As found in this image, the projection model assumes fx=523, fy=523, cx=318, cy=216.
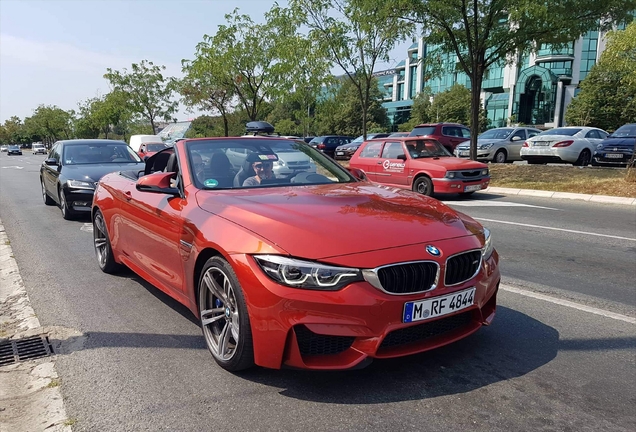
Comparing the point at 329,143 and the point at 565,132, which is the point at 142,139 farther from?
the point at 565,132

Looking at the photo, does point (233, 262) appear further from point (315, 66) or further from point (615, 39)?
point (315, 66)

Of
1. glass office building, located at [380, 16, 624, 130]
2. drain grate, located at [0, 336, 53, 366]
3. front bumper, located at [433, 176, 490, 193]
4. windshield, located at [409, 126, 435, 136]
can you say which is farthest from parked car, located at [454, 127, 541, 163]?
glass office building, located at [380, 16, 624, 130]

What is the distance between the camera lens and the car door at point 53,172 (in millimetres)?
10617

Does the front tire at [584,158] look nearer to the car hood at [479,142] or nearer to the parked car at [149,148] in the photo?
the car hood at [479,142]

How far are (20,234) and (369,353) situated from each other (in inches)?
306

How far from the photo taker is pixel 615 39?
15.1m

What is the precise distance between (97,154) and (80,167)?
68 cm

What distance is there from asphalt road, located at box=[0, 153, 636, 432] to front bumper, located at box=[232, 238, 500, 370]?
27 centimetres

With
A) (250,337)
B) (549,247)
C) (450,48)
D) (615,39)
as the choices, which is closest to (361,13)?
(450,48)

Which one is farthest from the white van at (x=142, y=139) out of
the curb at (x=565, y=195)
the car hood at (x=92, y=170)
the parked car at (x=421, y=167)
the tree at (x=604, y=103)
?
the tree at (x=604, y=103)

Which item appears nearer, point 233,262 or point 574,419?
point 574,419

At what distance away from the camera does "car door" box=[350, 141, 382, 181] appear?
47.5ft

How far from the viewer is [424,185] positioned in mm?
13266

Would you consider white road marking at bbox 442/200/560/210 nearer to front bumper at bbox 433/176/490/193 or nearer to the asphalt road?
front bumper at bbox 433/176/490/193
